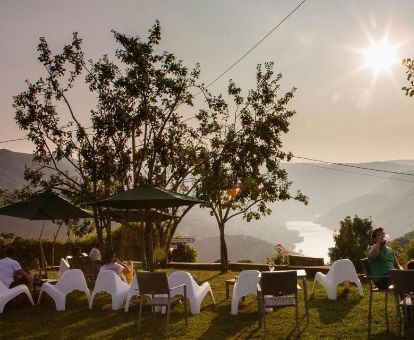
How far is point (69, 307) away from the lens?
977 cm

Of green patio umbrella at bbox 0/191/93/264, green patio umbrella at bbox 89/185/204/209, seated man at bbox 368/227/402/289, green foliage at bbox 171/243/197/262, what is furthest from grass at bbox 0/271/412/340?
green foliage at bbox 171/243/197/262

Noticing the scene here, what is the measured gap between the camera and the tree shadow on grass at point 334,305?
7.73 metres

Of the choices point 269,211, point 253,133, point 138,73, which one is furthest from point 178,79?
point 269,211

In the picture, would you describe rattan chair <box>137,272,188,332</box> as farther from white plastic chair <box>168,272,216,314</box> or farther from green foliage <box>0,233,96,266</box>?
green foliage <box>0,233,96,266</box>

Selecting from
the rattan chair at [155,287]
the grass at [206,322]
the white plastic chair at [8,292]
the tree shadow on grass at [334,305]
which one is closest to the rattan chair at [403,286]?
the grass at [206,322]

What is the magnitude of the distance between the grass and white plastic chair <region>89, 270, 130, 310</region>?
10.4 inches

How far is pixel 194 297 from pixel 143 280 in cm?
148

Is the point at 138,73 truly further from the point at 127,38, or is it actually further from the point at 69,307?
the point at 69,307

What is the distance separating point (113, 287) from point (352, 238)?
10507mm

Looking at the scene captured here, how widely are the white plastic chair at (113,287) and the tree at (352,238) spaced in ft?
32.5

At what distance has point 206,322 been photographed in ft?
25.7

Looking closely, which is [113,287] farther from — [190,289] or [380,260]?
[380,260]

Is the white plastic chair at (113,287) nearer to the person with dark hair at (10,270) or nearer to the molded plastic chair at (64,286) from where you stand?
the molded plastic chair at (64,286)

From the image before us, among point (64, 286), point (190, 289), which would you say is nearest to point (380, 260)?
point (190, 289)
